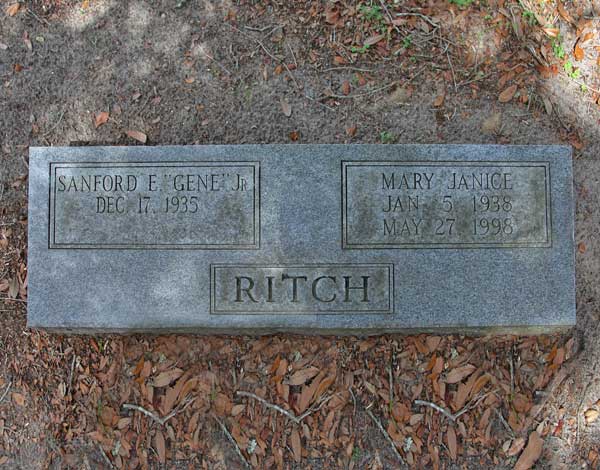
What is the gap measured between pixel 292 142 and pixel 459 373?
6.21 feet

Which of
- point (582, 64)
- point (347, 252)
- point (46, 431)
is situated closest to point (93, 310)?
point (46, 431)

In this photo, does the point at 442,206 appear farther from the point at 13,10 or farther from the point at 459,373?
the point at 13,10

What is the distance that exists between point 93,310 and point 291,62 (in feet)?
6.93

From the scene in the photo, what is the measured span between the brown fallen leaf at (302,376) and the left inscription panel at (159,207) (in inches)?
35.8

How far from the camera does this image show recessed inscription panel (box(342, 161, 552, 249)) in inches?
126

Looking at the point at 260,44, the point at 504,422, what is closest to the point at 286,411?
the point at 504,422

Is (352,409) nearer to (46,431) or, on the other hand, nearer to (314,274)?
(314,274)

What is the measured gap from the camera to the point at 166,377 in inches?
136

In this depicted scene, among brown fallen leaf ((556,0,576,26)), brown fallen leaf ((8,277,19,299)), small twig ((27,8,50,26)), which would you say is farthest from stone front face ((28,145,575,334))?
small twig ((27,8,50,26))

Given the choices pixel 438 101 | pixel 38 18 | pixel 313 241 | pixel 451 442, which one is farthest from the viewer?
pixel 38 18

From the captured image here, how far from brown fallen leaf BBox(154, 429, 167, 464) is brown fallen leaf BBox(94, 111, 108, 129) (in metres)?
2.12

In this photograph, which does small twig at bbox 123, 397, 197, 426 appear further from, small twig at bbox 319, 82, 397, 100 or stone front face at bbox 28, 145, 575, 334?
small twig at bbox 319, 82, 397, 100

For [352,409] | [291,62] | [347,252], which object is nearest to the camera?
[347,252]

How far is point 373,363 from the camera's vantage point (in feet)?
11.3
